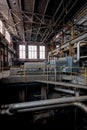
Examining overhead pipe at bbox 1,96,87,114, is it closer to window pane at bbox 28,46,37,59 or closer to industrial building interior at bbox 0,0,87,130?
industrial building interior at bbox 0,0,87,130

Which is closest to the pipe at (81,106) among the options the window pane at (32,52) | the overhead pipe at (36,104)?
the overhead pipe at (36,104)

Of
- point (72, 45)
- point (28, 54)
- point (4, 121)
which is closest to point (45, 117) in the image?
point (4, 121)

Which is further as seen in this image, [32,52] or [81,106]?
[32,52]

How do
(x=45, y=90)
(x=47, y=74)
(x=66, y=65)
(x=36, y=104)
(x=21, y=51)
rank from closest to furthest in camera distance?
(x=36, y=104) → (x=47, y=74) → (x=45, y=90) → (x=66, y=65) → (x=21, y=51)

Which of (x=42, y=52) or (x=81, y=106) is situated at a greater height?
(x=42, y=52)

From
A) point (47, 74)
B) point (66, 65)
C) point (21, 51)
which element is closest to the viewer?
point (47, 74)

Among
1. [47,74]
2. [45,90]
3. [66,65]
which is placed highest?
[66,65]

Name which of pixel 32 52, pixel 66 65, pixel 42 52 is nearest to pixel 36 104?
pixel 66 65

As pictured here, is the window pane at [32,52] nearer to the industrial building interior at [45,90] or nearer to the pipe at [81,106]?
the industrial building interior at [45,90]

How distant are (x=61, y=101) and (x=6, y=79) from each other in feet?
13.8

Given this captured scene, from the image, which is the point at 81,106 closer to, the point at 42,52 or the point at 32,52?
the point at 32,52

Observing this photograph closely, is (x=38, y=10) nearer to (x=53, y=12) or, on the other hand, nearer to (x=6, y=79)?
(x=53, y=12)

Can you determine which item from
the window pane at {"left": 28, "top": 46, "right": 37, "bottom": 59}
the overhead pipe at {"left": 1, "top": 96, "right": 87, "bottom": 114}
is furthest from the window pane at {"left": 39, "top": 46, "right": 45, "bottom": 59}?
the overhead pipe at {"left": 1, "top": 96, "right": 87, "bottom": 114}

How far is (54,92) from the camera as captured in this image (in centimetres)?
816
